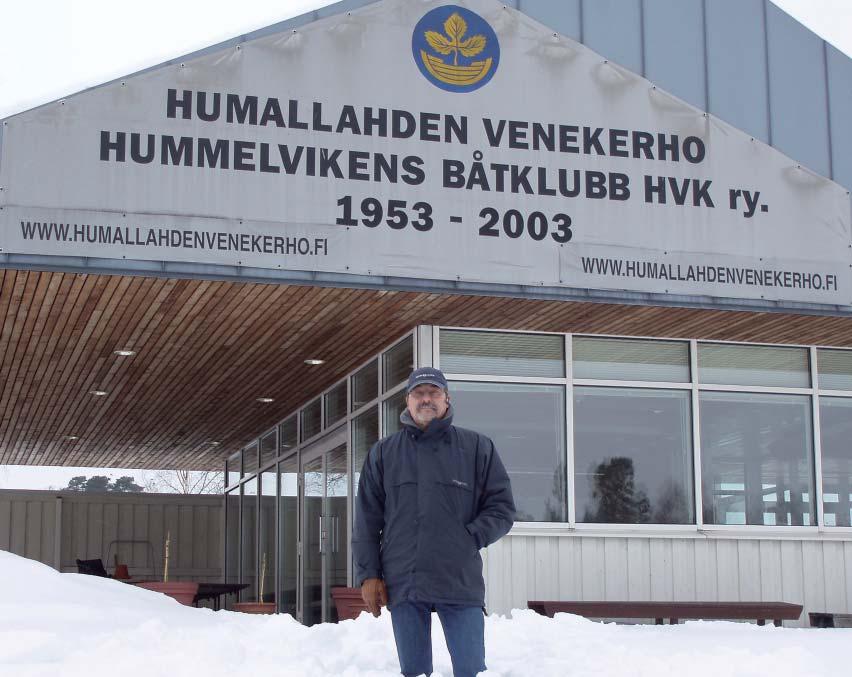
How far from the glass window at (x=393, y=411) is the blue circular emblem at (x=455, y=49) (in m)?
2.89

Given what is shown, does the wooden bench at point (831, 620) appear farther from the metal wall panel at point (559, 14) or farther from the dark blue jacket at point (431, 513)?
the dark blue jacket at point (431, 513)

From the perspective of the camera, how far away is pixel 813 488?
1182 cm

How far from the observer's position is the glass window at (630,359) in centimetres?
1135

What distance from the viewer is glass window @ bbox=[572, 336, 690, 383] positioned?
1135 centimetres

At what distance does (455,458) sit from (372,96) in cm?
540

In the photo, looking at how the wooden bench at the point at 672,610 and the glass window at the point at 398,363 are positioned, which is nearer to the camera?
the wooden bench at the point at 672,610

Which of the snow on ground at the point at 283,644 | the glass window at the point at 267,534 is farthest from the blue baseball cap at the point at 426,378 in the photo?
the glass window at the point at 267,534

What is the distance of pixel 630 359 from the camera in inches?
453

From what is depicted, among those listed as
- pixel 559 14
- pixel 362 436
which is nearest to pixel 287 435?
pixel 362 436

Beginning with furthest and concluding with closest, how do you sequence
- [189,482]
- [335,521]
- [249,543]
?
1. [189,482]
2. [249,543]
3. [335,521]

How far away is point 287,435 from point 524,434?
6439mm

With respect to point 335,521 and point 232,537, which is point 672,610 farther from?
point 232,537

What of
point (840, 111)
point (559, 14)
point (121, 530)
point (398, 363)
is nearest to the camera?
point (559, 14)

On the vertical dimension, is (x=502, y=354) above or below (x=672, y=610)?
above
